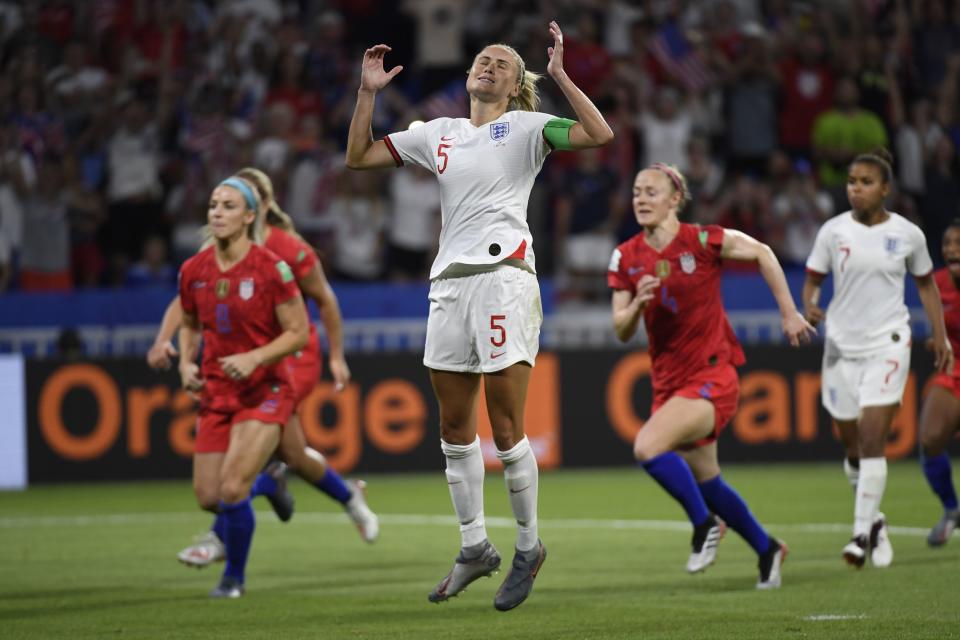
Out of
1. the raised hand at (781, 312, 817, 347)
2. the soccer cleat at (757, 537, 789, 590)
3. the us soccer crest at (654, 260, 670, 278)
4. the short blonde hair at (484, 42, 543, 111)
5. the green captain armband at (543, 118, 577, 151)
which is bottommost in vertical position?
the soccer cleat at (757, 537, 789, 590)

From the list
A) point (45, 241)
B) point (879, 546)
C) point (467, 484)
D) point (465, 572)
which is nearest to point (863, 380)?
point (879, 546)

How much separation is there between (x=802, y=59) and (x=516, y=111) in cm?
1258

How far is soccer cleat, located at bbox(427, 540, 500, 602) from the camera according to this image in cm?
736

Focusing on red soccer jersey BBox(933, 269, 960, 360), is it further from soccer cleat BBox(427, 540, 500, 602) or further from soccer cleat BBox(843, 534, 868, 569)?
soccer cleat BBox(427, 540, 500, 602)

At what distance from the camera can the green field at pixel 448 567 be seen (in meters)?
7.60

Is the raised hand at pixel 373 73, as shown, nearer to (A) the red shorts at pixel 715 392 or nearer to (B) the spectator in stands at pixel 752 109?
(A) the red shorts at pixel 715 392

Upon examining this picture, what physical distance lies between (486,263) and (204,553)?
3.65 meters

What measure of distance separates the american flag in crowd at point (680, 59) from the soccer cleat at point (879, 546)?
10368 millimetres

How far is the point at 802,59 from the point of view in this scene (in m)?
19.2

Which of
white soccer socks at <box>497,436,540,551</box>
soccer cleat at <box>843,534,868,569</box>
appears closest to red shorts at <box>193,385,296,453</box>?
white soccer socks at <box>497,436,540,551</box>

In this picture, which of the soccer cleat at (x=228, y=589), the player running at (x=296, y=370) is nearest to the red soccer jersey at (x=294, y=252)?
the player running at (x=296, y=370)

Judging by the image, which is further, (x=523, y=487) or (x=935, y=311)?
(x=935, y=311)

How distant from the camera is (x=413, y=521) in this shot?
43.1 ft

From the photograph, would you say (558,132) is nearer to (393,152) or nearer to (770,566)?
(393,152)
